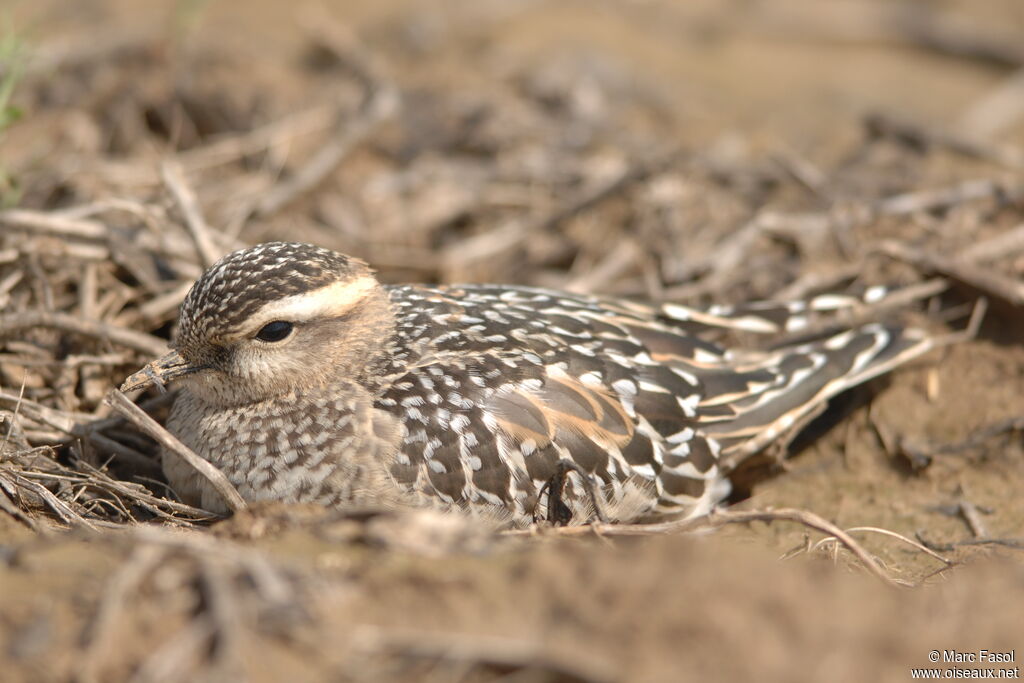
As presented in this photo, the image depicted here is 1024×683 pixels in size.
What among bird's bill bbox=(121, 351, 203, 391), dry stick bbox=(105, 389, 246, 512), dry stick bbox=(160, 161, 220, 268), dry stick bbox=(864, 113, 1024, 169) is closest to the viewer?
dry stick bbox=(105, 389, 246, 512)

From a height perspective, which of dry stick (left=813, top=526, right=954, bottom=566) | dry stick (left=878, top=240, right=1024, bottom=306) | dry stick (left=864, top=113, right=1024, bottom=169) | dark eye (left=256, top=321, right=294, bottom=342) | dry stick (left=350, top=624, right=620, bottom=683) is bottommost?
dry stick (left=813, top=526, right=954, bottom=566)

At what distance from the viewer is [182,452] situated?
14.0ft

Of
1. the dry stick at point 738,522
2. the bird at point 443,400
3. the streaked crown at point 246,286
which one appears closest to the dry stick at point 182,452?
the bird at point 443,400

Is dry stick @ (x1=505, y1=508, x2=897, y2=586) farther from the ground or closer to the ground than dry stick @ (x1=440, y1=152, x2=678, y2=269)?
closer to the ground

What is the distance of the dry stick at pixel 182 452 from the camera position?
4258mm

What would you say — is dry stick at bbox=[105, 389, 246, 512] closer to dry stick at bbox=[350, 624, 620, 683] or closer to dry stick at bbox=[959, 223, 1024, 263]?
dry stick at bbox=[350, 624, 620, 683]

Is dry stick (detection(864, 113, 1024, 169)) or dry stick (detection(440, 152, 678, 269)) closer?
dry stick (detection(440, 152, 678, 269))

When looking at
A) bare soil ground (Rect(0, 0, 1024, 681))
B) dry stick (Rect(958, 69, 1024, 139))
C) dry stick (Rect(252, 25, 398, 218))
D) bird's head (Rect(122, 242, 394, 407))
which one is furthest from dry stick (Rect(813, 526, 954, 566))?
dry stick (Rect(958, 69, 1024, 139))

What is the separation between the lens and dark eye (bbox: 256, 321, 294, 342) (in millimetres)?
4514

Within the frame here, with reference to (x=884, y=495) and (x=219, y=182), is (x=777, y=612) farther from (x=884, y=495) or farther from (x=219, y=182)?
(x=219, y=182)

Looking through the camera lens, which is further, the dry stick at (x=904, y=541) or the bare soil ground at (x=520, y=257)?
the dry stick at (x=904, y=541)

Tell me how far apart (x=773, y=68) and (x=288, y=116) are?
4.96 metres

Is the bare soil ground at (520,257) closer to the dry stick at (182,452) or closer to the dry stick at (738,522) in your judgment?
the dry stick at (738,522)

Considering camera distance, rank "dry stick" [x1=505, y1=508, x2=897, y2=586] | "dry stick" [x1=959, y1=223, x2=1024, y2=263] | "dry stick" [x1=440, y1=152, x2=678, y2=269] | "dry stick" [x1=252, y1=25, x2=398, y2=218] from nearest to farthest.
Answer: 1. "dry stick" [x1=505, y1=508, x2=897, y2=586]
2. "dry stick" [x1=959, y1=223, x2=1024, y2=263]
3. "dry stick" [x1=440, y1=152, x2=678, y2=269]
4. "dry stick" [x1=252, y1=25, x2=398, y2=218]
